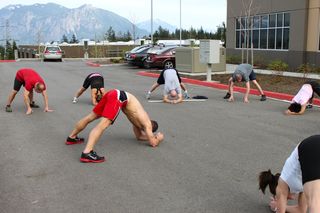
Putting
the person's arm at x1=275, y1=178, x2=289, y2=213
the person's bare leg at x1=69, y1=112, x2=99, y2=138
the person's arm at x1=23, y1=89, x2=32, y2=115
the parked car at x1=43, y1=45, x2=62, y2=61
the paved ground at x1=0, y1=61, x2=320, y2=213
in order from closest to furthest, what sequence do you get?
1. the person's arm at x1=275, y1=178, x2=289, y2=213
2. the paved ground at x1=0, y1=61, x2=320, y2=213
3. the person's bare leg at x1=69, y1=112, x2=99, y2=138
4. the person's arm at x1=23, y1=89, x2=32, y2=115
5. the parked car at x1=43, y1=45, x2=62, y2=61

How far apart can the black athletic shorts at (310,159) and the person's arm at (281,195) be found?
1.68 feet

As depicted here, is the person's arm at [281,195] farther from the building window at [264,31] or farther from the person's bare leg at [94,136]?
the building window at [264,31]

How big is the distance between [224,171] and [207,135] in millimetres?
2375

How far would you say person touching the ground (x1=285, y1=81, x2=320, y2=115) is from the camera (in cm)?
1062

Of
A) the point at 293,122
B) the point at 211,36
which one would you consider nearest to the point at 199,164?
the point at 293,122

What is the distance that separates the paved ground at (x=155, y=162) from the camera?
530 centimetres

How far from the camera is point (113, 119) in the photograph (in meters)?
7.07

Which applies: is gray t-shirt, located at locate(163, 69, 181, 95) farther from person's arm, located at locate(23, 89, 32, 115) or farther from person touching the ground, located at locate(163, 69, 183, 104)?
person's arm, located at locate(23, 89, 32, 115)

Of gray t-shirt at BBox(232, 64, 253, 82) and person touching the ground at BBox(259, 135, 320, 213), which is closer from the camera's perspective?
person touching the ground at BBox(259, 135, 320, 213)

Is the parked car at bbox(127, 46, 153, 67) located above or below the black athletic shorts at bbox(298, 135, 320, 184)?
below

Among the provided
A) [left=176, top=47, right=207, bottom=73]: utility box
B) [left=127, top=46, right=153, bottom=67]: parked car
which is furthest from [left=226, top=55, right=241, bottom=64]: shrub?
[left=176, top=47, right=207, bottom=73]: utility box

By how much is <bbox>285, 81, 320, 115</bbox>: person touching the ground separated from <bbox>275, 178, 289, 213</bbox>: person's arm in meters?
6.68

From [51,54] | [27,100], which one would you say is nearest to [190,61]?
[27,100]

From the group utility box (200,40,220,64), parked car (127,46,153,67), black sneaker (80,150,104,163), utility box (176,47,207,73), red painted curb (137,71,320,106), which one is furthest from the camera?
parked car (127,46,153,67)
